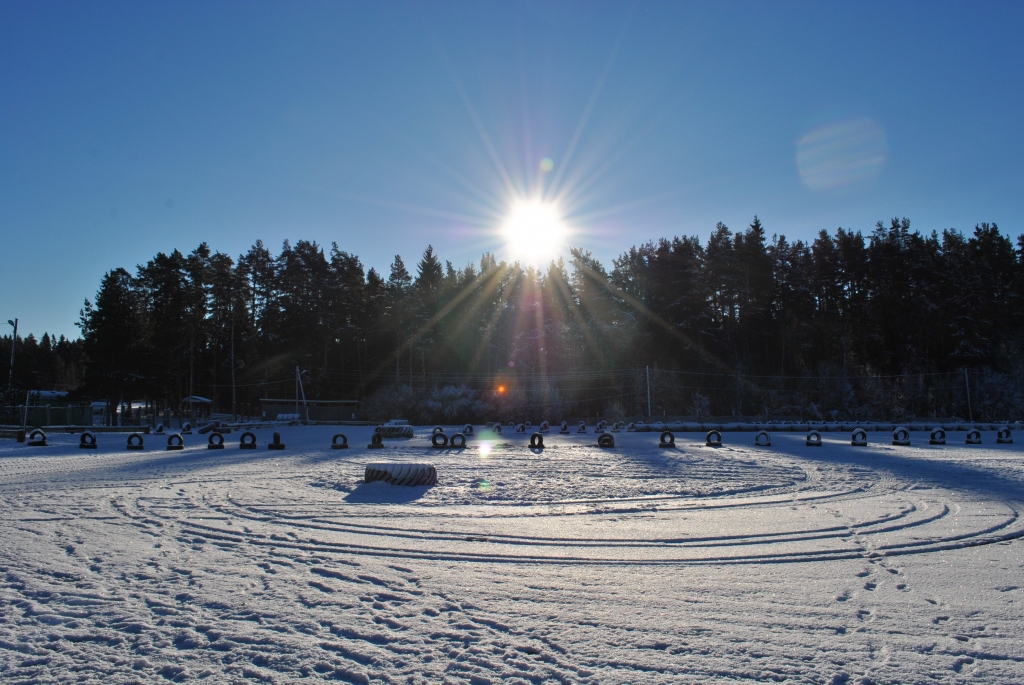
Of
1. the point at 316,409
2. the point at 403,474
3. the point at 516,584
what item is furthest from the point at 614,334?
the point at 516,584

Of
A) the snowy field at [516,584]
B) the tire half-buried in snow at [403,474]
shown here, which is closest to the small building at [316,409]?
the tire half-buried in snow at [403,474]

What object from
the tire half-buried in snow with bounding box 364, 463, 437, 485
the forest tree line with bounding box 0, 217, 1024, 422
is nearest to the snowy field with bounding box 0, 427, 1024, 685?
the tire half-buried in snow with bounding box 364, 463, 437, 485

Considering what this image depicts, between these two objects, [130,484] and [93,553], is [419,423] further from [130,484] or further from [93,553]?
[93,553]

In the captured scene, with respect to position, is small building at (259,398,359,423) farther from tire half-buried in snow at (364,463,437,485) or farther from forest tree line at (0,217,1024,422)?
tire half-buried in snow at (364,463,437,485)

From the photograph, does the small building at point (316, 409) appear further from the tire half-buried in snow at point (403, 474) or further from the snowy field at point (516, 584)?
the snowy field at point (516, 584)

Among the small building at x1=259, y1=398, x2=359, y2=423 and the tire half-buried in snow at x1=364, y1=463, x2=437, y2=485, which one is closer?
the tire half-buried in snow at x1=364, y1=463, x2=437, y2=485

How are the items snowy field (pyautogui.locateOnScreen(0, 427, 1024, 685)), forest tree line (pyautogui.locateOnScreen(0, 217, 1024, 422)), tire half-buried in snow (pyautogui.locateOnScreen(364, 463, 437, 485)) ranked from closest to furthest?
snowy field (pyautogui.locateOnScreen(0, 427, 1024, 685)), tire half-buried in snow (pyautogui.locateOnScreen(364, 463, 437, 485)), forest tree line (pyautogui.locateOnScreen(0, 217, 1024, 422))

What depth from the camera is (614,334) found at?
53719 mm

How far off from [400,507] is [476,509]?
138 centimetres

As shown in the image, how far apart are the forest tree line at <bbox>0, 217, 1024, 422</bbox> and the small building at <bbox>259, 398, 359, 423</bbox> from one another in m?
2.52

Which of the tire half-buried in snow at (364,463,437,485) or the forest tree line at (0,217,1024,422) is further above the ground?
the forest tree line at (0,217,1024,422)

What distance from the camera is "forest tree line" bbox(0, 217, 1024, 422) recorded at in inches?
2042

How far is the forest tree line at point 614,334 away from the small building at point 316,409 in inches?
99.3

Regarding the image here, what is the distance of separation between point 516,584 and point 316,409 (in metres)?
52.0
